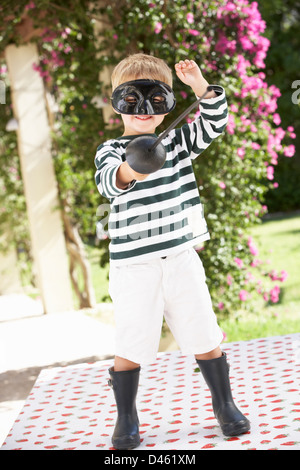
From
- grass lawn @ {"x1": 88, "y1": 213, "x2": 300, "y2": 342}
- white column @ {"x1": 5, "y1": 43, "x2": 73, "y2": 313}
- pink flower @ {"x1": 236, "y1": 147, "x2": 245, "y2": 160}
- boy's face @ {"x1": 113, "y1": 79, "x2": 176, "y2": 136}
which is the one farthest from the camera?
white column @ {"x1": 5, "y1": 43, "x2": 73, "y2": 313}

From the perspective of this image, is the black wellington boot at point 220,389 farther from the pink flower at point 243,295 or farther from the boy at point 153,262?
the pink flower at point 243,295

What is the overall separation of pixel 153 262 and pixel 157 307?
0.14m

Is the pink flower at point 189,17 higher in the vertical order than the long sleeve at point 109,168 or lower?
higher

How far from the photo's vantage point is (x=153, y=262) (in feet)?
6.86

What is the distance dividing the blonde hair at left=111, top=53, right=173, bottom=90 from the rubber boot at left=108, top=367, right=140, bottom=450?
89cm

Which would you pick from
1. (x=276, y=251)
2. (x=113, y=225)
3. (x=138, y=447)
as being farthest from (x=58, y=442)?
(x=276, y=251)

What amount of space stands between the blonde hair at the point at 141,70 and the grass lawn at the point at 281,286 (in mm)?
2228

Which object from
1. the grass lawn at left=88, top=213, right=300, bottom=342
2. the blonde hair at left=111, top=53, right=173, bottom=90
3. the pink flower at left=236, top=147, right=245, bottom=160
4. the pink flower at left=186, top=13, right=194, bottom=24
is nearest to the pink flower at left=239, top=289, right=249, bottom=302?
the grass lawn at left=88, top=213, right=300, bottom=342

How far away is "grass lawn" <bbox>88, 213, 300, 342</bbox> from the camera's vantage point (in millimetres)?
5027

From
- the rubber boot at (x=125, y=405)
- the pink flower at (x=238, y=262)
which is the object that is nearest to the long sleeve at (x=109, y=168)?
the rubber boot at (x=125, y=405)

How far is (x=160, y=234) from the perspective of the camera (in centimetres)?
207

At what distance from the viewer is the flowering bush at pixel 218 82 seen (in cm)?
376

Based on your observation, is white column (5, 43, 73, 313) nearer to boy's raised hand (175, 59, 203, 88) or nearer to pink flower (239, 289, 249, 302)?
pink flower (239, 289, 249, 302)
